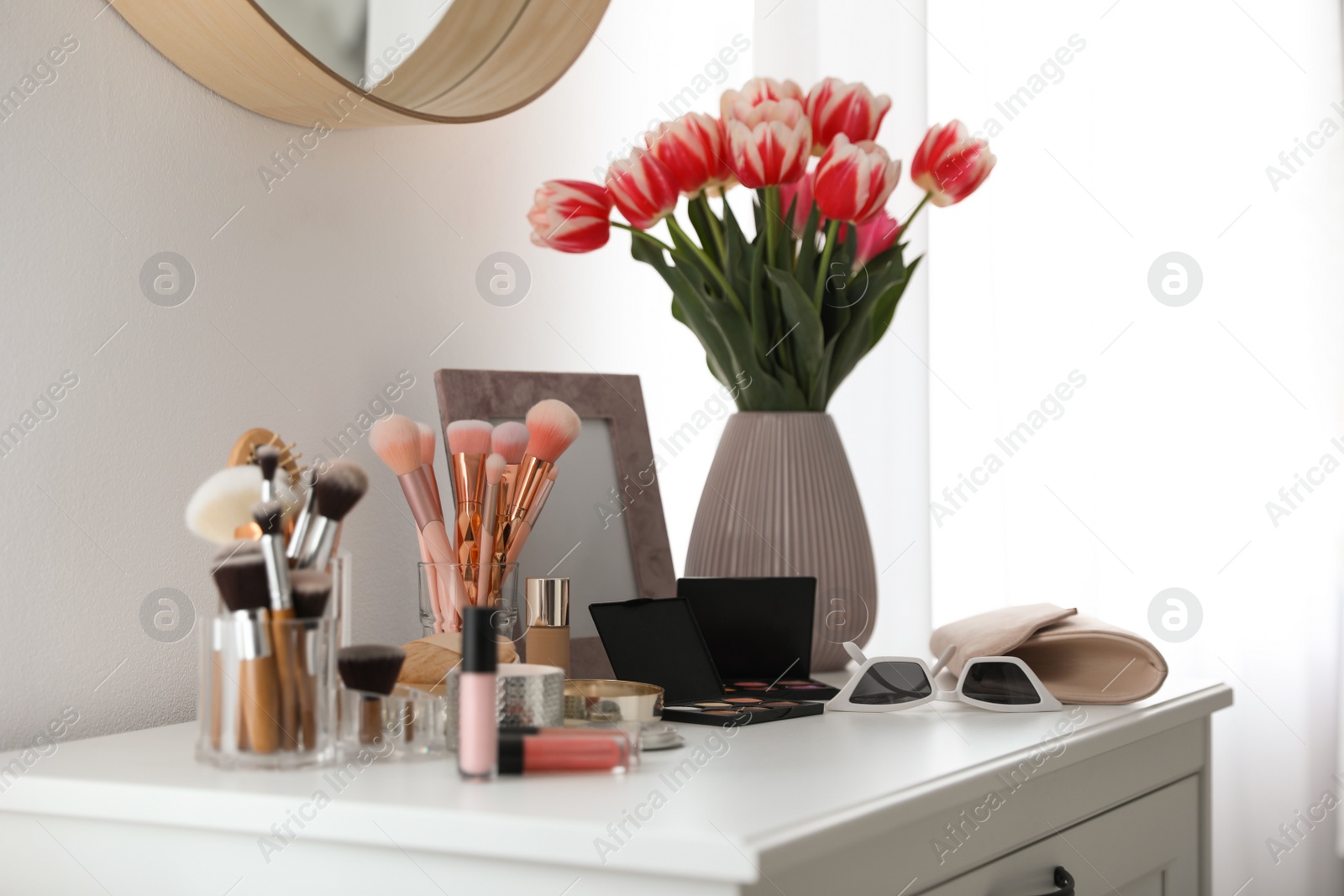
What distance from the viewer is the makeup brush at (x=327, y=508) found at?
0.64 m

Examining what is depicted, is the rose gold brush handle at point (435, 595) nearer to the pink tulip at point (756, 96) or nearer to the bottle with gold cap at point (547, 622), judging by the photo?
the bottle with gold cap at point (547, 622)

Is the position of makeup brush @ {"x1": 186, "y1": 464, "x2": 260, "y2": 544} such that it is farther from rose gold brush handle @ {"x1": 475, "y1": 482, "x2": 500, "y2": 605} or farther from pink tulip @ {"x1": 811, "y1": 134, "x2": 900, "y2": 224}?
pink tulip @ {"x1": 811, "y1": 134, "x2": 900, "y2": 224}

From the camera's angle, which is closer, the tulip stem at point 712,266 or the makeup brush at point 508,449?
the makeup brush at point 508,449

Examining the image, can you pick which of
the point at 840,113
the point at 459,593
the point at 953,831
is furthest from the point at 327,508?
the point at 840,113

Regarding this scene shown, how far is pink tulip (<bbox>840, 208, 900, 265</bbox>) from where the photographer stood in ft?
3.60

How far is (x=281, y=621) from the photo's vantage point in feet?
1.95

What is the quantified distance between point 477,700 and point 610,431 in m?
0.59

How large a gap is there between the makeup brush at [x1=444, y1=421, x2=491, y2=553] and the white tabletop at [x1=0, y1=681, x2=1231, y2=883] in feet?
0.77

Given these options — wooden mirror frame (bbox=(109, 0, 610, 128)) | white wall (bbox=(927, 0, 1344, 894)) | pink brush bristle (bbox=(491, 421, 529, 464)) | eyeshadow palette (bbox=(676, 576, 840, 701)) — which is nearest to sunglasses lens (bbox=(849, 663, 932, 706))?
eyeshadow palette (bbox=(676, 576, 840, 701))

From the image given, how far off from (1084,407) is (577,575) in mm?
860

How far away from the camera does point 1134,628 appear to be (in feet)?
5.12

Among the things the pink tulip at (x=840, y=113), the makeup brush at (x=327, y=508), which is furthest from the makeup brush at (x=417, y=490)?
the pink tulip at (x=840, y=113)

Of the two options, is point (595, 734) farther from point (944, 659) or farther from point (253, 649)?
point (944, 659)

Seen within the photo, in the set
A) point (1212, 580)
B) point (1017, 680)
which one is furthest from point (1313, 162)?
point (1017, 680)
